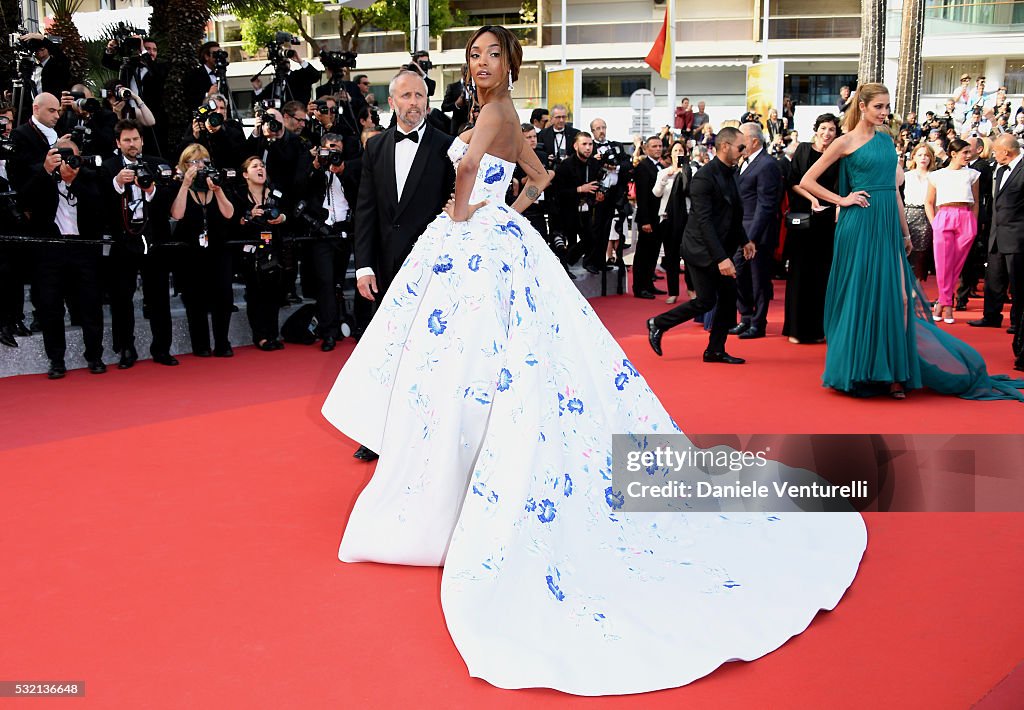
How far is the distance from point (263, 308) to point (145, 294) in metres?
1.00

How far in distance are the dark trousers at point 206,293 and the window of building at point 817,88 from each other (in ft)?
95.3

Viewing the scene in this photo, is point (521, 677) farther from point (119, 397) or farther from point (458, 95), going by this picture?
point (458, 95)

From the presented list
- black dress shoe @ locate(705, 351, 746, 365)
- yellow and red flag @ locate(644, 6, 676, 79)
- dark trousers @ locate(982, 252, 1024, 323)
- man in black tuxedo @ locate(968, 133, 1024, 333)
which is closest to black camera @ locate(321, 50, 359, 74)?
black dress shoe @ locate(705, 351, 746, 365)

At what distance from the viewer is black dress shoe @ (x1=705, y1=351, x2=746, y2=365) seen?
7.86m

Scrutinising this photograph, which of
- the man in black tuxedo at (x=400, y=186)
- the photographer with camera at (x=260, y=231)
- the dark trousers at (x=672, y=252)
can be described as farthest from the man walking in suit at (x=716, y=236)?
the photographer with camera at (x=260, y=231)

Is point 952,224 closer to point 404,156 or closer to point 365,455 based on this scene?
point 404,156

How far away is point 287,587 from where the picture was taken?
3598 mm

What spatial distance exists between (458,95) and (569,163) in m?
2.30

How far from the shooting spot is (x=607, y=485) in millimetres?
3713

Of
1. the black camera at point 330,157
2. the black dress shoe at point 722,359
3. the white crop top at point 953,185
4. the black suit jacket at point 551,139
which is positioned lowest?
the black dress shoe at point 722,359

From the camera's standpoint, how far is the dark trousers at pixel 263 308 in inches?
330

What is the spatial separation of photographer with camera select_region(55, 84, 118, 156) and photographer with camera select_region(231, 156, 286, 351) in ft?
4.29

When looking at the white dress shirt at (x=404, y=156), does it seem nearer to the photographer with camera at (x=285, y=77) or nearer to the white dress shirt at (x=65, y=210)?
the white dress shirt at (x=65, y=210)

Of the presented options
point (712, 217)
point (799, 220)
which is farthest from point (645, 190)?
point (712, 217)
